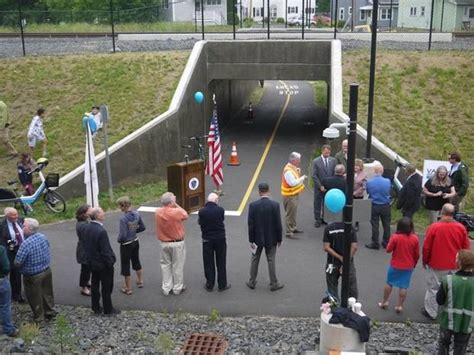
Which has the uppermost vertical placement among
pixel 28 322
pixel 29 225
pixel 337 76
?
pixel 337 76

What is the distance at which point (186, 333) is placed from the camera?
8.55m

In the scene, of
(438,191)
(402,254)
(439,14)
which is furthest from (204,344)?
(439,14)

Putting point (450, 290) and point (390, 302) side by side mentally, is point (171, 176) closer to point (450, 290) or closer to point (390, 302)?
point (390, 302)

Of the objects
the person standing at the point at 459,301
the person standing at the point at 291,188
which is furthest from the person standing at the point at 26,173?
the person standing at the point at 459,301

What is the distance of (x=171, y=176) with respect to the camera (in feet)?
44.2

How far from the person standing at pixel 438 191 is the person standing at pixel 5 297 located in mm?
7975

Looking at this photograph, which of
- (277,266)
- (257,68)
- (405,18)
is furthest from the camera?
(405,18)

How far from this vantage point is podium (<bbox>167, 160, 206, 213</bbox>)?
43.7ft

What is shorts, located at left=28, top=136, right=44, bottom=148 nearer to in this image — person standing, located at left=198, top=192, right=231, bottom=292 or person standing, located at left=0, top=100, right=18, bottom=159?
person standing, located at left=0, top=100, right=18, bottom=159

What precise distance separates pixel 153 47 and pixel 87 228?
1724 centimetres

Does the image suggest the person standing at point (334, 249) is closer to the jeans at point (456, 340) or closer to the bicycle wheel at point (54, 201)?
the jeans at point (456, 340)

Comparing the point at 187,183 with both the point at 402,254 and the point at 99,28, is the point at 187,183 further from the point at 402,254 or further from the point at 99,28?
the point at 99,28

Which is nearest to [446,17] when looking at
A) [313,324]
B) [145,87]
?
[145,87]

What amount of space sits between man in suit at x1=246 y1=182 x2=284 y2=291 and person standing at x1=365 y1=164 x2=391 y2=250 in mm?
2553
